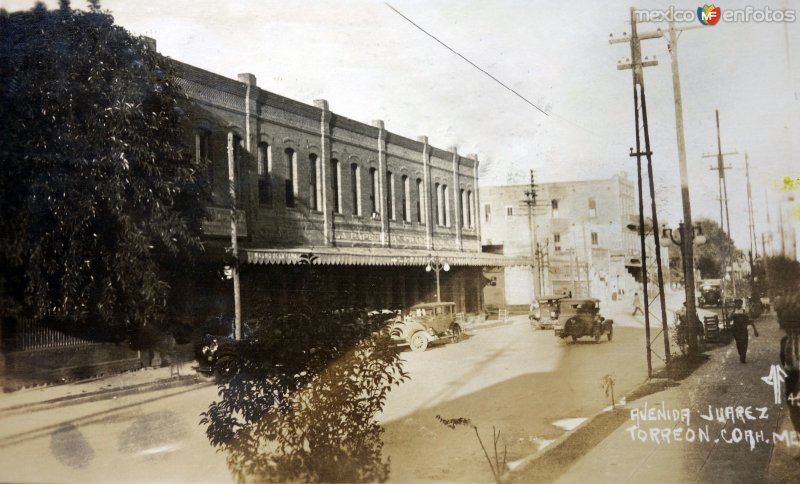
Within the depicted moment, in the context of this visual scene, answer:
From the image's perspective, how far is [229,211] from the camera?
217 inches

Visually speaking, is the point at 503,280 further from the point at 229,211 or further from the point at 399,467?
the point at 229,211

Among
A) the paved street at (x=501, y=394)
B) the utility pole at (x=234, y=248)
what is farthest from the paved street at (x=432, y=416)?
the utility pole at (x=234, y=248)

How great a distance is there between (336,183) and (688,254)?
11.7 ft

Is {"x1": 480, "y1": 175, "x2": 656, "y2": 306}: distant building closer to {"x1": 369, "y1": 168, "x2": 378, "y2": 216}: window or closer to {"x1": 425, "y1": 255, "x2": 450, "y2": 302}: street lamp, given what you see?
{"x1": 425, "y1": 255, "x2": 450, "y2": 302}: street lamp

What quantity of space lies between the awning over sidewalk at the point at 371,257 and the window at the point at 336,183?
45 cm

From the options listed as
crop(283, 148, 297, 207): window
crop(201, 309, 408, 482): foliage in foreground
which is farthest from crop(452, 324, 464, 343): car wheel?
crop(283, 148, 297, 207): window

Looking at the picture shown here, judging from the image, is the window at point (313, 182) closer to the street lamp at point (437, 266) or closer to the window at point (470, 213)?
the street lamp at point (437, 266)

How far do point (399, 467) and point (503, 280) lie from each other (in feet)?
7.47

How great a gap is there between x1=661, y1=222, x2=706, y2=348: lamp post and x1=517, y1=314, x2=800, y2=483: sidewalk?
74 centimetres

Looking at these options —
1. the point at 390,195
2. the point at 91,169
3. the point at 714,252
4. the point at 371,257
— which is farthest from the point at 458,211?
the point at 91,169

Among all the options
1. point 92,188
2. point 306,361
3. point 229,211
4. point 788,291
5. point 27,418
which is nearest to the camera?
point 306,361

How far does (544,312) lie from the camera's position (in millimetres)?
5660

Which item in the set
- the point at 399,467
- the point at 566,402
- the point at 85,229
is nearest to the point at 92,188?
the point at 85,229

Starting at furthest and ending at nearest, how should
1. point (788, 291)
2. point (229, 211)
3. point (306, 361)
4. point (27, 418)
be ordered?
point (27, 418)
point (229, 211)
point (788, 291)
point (306, 361)
